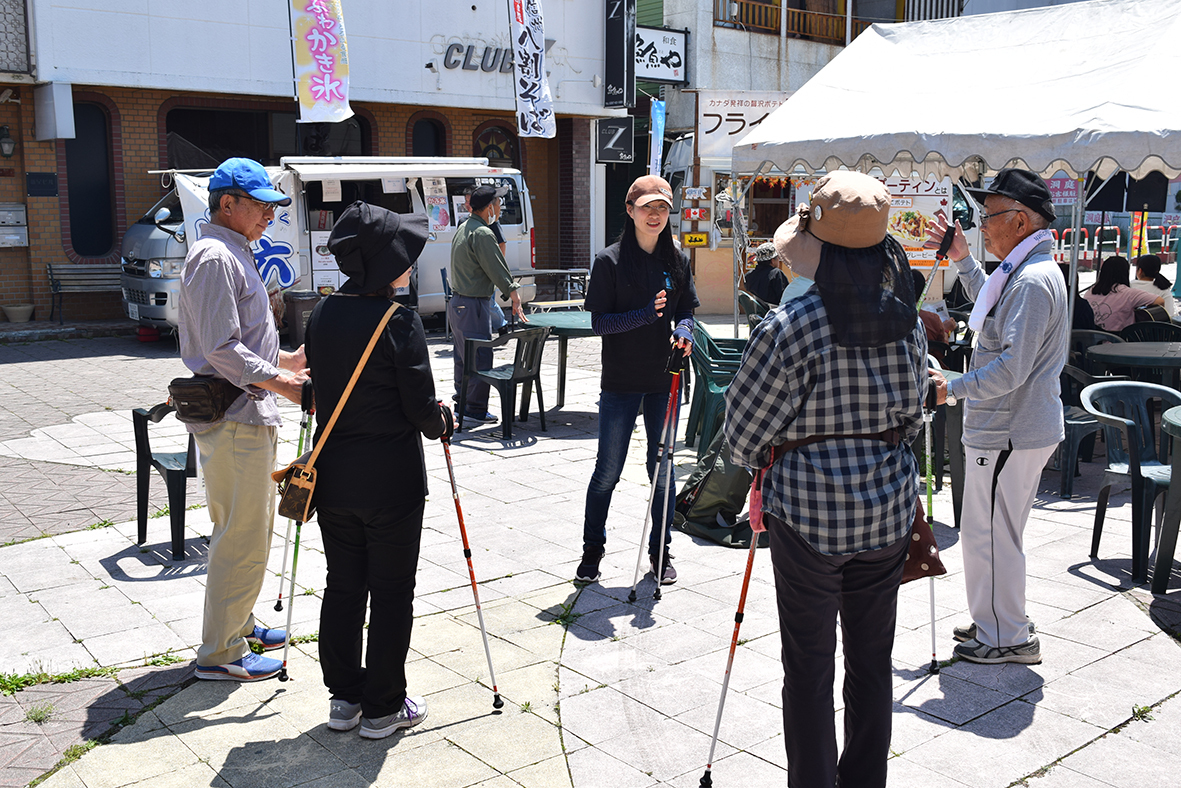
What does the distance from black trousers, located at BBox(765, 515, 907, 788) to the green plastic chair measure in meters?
3.01

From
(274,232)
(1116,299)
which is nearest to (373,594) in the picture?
(1116,299)

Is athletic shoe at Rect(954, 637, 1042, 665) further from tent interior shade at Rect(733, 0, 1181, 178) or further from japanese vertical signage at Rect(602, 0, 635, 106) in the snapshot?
japanese vertical signage at Rect(602, 0, 635, 106)

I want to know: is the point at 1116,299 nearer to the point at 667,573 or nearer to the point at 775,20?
the point at 667,573

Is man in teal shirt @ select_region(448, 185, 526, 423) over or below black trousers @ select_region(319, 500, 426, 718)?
over

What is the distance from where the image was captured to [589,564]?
5504mm

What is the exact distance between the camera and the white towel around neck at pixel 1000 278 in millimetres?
4375

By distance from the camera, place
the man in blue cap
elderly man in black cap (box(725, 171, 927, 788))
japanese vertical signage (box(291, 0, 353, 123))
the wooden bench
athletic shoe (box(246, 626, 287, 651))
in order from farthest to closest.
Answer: the wooden bench < japanese vertical signage (box(291, 0, 353, 123)) < athletic shoe (box(246, 626, 287, 651)) < the man in blue cap < elderly man in black cap (box(725, 171, 927, 788))

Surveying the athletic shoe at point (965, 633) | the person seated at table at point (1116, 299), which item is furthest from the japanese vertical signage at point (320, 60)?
the athletic shoe at point (965, 633)

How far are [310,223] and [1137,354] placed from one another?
10.5m

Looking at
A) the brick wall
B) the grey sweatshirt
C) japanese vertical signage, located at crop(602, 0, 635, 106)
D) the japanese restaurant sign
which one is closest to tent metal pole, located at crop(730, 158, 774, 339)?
the japanese restaurant sign

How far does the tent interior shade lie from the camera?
725cm

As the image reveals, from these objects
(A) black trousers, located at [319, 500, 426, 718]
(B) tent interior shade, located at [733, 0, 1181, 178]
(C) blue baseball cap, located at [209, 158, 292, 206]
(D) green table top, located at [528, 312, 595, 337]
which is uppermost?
(B) tent interior shade, located at [733, 0, 1181, 178]

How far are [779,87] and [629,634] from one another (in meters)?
22.0

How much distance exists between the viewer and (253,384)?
413 centimetres
